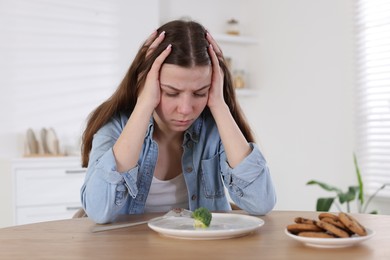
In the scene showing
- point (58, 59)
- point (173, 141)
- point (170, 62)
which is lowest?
point (173, 141)

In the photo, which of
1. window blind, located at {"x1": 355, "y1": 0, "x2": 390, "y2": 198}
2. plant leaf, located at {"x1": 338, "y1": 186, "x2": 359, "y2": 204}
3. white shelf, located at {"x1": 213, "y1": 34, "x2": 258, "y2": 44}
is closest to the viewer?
plant leaf, located at {"x1": 338, "y1": 186, "x2": 359, "y2": 204}

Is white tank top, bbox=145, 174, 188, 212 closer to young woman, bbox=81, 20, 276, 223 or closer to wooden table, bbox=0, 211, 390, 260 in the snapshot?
young woman, bbox=81, 20, 276, 223

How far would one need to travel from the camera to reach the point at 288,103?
4.35m

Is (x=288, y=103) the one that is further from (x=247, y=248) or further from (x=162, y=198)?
(x=247, y=248)

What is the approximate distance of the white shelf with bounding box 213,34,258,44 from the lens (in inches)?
179

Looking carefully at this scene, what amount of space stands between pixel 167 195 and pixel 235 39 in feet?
9.31

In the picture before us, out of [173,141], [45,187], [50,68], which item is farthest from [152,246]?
[50,68]

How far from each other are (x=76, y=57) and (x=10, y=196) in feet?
3.66

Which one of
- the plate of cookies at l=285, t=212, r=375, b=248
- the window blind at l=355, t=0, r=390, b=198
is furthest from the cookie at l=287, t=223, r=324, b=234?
the window blind at l=355, t=0, r=390, b=198

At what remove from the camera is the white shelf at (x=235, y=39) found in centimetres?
454

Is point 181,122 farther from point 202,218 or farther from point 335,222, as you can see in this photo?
point 335,222

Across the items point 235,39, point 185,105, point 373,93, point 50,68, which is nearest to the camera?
point 185,105

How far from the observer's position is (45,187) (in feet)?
12.2

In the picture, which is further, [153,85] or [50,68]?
[50,68]
